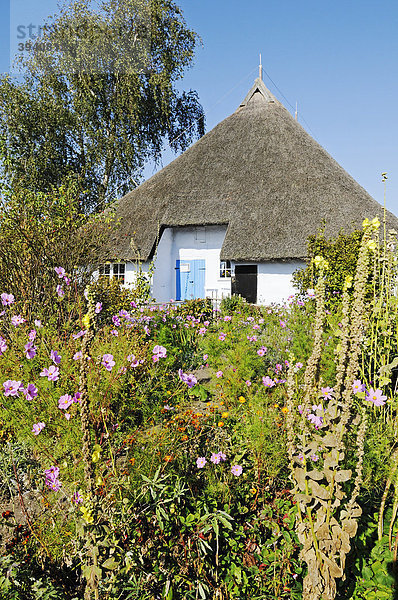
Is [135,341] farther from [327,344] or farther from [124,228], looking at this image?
[124,228]

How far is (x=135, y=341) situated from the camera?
4.32 metres

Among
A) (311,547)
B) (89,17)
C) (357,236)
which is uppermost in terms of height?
(89,17)

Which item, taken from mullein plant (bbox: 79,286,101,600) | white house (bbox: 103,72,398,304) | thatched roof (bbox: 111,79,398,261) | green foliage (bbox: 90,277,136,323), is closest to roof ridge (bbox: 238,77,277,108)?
thatched roof (bbox: 111,79,398,261)

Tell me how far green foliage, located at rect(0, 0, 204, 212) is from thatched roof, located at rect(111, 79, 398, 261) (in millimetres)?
2967

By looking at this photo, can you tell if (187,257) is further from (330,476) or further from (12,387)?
(330,476)

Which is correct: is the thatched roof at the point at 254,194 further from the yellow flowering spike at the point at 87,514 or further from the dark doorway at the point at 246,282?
the yellow flowering spike at the point at 87,514

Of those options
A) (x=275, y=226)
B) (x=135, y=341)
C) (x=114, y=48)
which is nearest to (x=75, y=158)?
(x=114, y=48)

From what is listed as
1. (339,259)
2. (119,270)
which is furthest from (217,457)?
(119,270)

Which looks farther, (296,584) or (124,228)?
(124,228)

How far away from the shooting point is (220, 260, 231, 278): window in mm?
15451

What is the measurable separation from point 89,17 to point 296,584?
72.4ft

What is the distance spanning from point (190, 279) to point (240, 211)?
2.99 m

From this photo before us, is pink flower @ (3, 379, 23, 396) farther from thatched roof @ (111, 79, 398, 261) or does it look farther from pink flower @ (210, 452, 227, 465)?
thatched roof @ (111, 79, 398, 261)

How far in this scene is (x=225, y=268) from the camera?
612 inches
